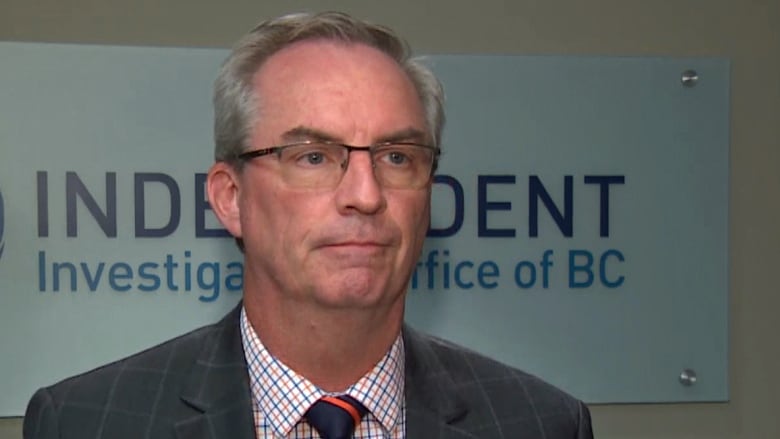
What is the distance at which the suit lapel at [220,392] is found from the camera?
1.13 meters

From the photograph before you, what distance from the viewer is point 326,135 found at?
1.07m

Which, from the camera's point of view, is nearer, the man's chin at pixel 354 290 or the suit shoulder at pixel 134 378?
the man's chin at pixel 354 290

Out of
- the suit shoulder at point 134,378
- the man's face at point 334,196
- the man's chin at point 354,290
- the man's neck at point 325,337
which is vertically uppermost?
the man's face at point 334,196

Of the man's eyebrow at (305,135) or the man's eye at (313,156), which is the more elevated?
the man's eyebrow at (305,135)

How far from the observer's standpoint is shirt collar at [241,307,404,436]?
1146mm

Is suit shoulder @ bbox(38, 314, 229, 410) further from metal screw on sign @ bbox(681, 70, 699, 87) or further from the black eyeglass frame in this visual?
metal screw on sign @ bbox(681, 70, 699, 87)

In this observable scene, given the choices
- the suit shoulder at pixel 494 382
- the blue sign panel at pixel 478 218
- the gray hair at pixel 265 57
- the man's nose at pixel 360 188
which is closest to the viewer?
the man's nose at pixel 360 188

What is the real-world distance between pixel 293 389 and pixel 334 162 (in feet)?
0.99

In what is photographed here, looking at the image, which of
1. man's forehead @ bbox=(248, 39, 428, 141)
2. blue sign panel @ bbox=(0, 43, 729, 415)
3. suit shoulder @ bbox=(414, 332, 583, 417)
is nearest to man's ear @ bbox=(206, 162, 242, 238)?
man's forehead @ bbox=(248, 39, 428, 141)

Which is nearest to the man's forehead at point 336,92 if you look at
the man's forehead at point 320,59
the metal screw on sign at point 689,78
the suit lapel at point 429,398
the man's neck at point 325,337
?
the man's forehead at point 320,59

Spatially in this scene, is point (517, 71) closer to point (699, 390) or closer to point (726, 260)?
point (726, 260)

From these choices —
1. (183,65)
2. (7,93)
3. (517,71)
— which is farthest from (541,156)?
(7,93)

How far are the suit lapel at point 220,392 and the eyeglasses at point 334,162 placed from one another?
27cm

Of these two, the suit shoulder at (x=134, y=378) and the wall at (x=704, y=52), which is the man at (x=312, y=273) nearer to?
the suit shoulder at (x=134, y=378)
